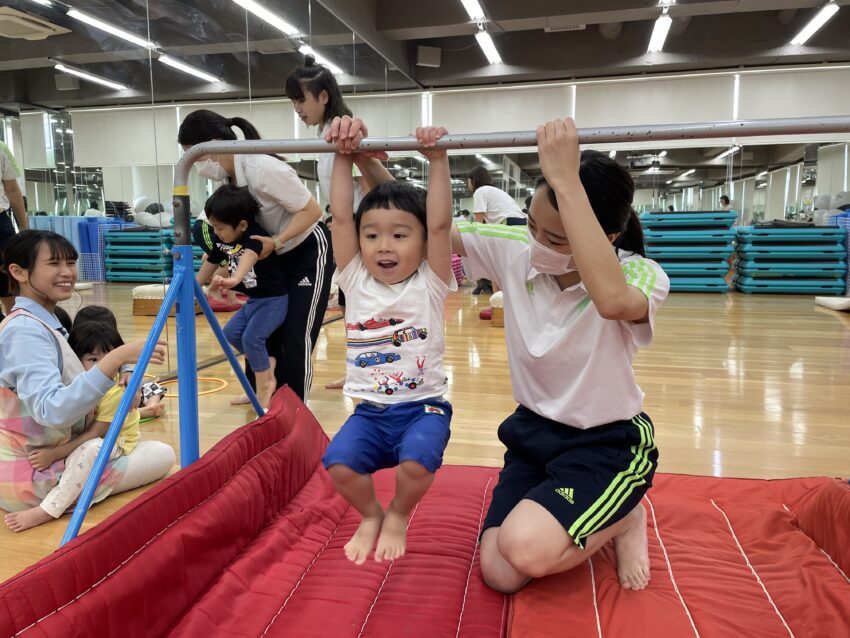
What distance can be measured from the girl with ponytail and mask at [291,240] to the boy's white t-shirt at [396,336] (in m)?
0.98

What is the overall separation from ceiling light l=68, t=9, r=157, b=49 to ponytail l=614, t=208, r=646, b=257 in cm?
323

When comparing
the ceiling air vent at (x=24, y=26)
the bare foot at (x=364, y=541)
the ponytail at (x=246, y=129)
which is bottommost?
the bare foot at (x=364, y=541)

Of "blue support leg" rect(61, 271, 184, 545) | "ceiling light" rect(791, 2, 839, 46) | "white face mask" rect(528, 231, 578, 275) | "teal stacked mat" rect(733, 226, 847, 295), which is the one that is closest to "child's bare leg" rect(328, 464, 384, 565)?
"blue support leg" rect(61, 271, 184, 545)

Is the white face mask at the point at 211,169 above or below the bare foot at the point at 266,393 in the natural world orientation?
above

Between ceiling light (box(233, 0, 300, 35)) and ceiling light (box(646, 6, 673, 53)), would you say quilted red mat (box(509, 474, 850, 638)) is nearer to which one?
ceiling light (box(233, 0, 300, 35))

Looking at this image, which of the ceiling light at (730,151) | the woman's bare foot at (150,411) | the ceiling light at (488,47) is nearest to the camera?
the woman's bare foot at (150,411)

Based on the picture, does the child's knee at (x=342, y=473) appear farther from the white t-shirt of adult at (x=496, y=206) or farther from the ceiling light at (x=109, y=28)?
the white t-shirt of adult at (x=496, y=206)

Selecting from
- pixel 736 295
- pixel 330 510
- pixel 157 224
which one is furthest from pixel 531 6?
pixel 330 510

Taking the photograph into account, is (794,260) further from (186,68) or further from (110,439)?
(110,439)

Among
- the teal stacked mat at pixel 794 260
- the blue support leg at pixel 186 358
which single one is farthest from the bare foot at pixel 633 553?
the teal stacked mat at pixel 794 260

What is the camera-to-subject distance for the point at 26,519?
7.02 ft

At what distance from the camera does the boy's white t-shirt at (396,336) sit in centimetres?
168

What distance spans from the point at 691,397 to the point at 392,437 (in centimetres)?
264

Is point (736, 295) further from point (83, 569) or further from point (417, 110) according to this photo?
point (83, 569)
